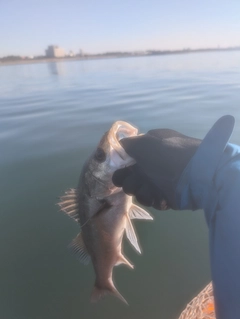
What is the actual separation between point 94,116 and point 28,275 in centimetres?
718

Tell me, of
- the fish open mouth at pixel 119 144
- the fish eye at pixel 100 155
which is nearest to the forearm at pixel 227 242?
the fish open mouth at pixel 119 144

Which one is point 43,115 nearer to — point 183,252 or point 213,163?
point 183,252

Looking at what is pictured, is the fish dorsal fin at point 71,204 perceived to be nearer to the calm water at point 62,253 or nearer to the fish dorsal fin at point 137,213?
the fish dorsal fin at point 137,213

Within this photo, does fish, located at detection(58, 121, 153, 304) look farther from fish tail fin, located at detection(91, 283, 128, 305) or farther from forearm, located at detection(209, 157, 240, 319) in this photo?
forearm, located at detection(209, 157, 240, 319)

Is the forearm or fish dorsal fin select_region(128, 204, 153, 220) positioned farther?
fish dorsal fin select_region(128, 204, 153, 220)

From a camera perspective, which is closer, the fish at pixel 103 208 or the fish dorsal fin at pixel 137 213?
the fish at pixel 103 208


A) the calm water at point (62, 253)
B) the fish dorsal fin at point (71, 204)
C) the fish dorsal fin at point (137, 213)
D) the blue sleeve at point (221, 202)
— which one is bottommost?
the calm water at point (62, 253)

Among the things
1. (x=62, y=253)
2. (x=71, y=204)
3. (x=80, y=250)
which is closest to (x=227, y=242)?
(x=71, y=204)

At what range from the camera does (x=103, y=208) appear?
2809 millimetres

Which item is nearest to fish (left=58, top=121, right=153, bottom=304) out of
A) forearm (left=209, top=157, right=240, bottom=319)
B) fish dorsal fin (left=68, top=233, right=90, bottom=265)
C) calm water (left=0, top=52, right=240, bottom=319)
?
fish dorsal fin (left=68, top=233, right=90, bottom=265)

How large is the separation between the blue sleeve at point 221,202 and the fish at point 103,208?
0.86 metres

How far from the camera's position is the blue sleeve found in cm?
161

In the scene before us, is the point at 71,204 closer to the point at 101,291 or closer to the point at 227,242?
the point at 101,291

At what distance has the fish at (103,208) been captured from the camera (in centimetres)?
266
